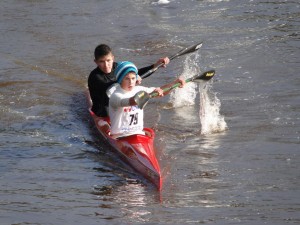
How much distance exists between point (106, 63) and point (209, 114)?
179 cm

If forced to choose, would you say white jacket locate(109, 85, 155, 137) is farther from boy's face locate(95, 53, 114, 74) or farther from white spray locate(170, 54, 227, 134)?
white spray locate(170, 54, 227, 134)

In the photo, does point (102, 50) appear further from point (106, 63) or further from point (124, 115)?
point (124, 115)

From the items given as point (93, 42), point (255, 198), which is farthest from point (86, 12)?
point (255, 198)

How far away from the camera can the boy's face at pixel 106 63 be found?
9.75m

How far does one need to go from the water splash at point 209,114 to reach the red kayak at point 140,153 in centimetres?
128

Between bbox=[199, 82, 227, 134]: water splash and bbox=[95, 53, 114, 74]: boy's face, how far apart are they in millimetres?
1415

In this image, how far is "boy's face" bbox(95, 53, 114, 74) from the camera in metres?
9.75

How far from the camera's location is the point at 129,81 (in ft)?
28.4

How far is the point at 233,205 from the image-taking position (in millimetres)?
7301

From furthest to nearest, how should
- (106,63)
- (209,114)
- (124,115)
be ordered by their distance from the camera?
(209,114), (106,63), (124,115)

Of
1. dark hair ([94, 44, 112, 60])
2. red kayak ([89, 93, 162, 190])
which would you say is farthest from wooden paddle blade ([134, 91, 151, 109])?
dark hair ([94, 44, 112, 60])

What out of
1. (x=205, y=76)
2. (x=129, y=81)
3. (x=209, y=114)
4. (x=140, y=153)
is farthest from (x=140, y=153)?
(x=209, y=114)

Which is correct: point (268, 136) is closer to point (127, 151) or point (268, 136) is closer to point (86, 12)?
point (127, 151)

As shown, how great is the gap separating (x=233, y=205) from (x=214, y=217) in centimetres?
38
